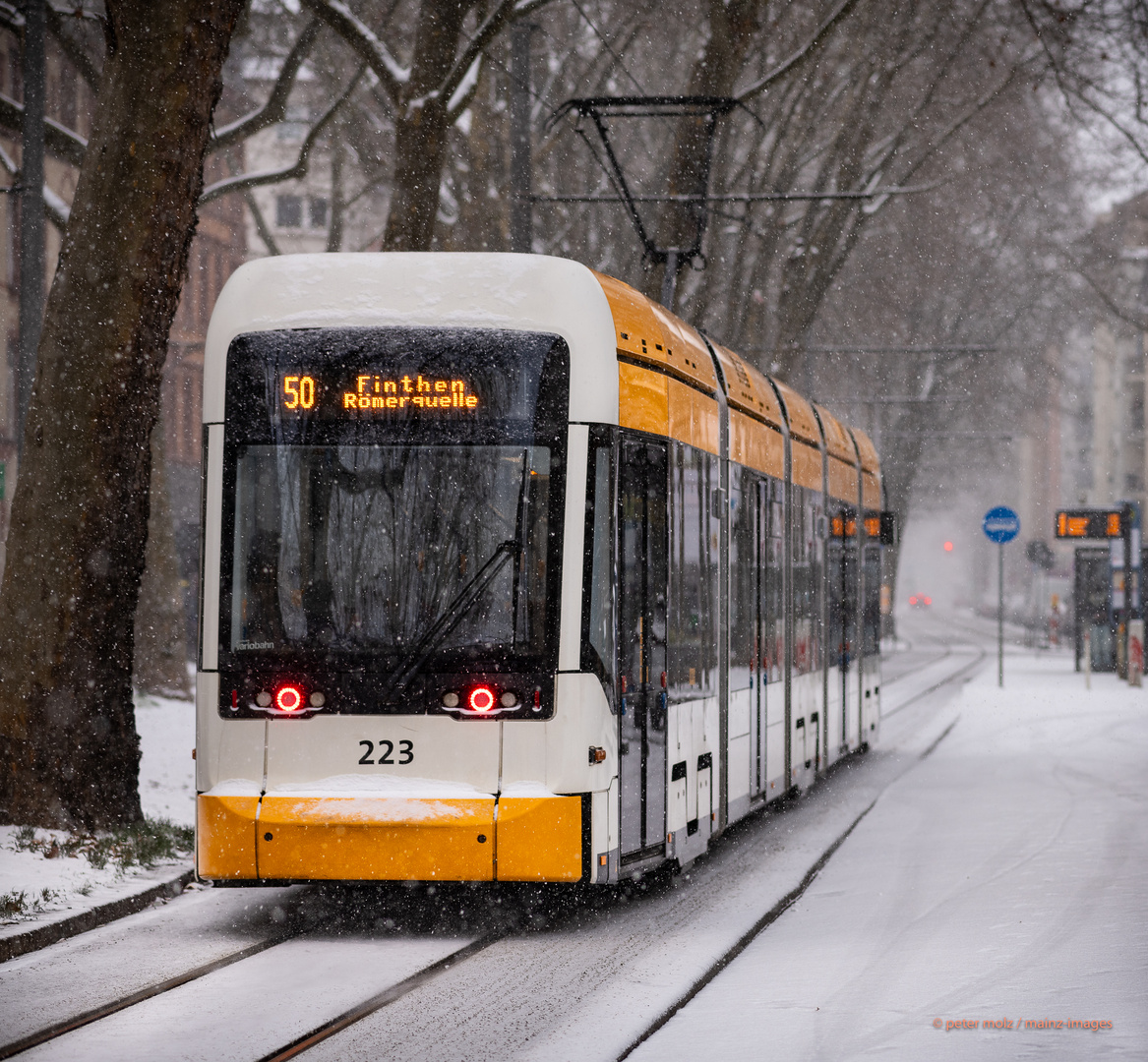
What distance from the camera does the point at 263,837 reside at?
948cm

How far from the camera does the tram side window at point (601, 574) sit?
380 inches

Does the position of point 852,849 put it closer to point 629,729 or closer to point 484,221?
point 629,729

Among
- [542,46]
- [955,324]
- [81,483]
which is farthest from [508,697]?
[955,324]

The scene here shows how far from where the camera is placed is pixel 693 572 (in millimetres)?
11422

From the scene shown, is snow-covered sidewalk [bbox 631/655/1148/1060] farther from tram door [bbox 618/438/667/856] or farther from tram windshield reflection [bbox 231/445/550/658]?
tram windshield reflection [bbox 231/445/550/658]

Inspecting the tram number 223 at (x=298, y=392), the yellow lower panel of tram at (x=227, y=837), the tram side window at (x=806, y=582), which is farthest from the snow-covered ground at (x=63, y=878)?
the tram side window at (x=806, y=582)

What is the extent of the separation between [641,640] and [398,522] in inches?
54.6

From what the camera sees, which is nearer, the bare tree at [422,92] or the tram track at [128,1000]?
the tram track at [128,1000]

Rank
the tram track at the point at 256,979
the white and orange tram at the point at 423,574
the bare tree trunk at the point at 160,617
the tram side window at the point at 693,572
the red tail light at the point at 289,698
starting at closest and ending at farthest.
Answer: the tram track at the point at 256,979 → the white and orange tram at the point at 423,574 → the red tail light at the point at 289,698 → the tram side window at the point at 693,572 → the bare tree trunk at the point at 160,617

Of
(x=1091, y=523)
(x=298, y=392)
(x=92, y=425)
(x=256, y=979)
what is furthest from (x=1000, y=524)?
(x=256, y=979)

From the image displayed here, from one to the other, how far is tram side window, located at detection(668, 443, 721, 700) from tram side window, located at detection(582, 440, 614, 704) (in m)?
1.02

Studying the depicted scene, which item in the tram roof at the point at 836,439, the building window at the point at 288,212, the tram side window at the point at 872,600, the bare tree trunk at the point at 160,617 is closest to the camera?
the tram roof at the point at 836,439

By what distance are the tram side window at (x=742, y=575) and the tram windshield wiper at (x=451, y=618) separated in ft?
10.8

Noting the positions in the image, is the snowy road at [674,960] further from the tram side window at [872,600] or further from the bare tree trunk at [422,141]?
the tram side window at [872,600]
